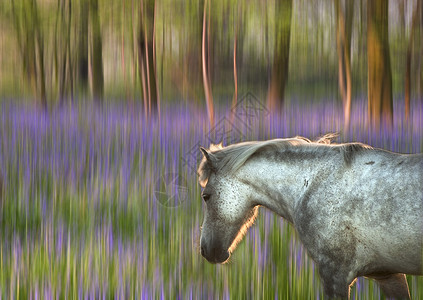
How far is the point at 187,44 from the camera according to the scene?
57.8 ft

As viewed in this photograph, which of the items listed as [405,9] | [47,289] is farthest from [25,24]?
[47,289]

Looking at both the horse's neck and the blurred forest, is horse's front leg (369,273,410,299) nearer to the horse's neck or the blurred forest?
the horse's neck

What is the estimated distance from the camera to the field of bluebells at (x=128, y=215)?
414 centimetres

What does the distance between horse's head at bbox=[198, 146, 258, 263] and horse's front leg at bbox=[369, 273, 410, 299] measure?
86 cm

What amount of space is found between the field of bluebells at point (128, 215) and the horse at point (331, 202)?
25.6 inches

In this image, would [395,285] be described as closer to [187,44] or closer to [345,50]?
[345,50]

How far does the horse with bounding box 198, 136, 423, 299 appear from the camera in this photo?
Answer: 10.0 ft

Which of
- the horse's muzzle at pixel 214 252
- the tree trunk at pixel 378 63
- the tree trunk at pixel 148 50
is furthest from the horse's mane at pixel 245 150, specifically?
the tree trunk at pixel 148 50

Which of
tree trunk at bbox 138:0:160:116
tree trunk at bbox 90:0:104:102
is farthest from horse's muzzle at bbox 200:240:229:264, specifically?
tree trunk at bbox 90:0:104:102

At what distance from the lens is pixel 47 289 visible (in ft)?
13.3

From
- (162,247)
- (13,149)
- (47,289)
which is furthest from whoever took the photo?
(13,149)

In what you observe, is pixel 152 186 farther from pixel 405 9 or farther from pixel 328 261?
pixel 405 9

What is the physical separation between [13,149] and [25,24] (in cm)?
801

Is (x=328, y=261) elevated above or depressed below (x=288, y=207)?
below
